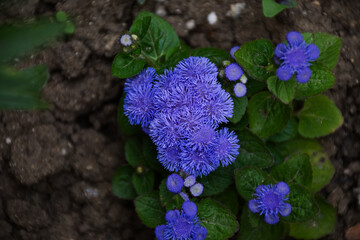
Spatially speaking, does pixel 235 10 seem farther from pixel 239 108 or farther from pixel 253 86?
pixel 239 108

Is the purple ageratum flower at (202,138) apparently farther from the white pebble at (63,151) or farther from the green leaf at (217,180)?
the white pebble at (63,151)

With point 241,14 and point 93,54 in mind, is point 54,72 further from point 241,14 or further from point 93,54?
point 241,14

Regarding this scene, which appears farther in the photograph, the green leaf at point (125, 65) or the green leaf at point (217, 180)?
the green leaf at point (217, 180)

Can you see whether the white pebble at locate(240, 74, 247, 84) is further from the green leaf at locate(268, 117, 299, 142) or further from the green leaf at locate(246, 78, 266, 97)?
the green leaf at locate(268, 117, 299, 142)

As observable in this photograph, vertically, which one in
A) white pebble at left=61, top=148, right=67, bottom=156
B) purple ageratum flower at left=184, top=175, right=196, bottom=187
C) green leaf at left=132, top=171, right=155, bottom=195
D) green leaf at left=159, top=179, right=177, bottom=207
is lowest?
green leaf at left=132, top=171, right=155, bottom=195

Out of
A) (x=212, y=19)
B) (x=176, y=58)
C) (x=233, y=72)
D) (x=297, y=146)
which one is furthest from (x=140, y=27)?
(x=297, y=146)

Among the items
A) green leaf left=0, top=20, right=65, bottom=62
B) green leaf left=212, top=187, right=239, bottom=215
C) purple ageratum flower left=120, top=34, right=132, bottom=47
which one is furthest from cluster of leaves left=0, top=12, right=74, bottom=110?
green leaf left=212, top=187, right=239, bottom=215

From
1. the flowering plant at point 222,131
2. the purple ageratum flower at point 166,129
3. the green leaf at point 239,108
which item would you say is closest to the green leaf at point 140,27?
the flowering plant at point 222,131
